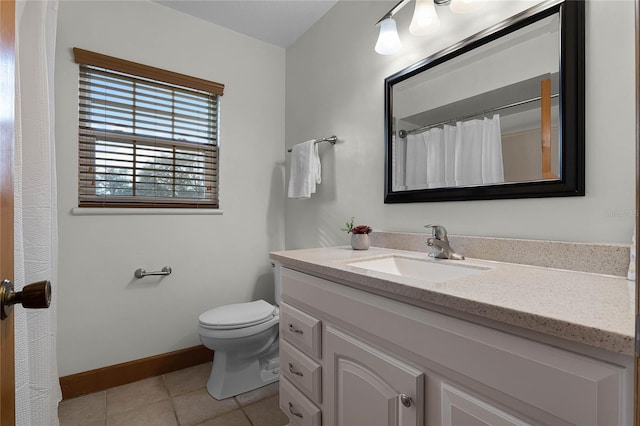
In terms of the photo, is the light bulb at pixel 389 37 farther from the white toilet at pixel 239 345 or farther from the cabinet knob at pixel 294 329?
the white toilet at pixel 239 345

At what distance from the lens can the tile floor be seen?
1516 mm

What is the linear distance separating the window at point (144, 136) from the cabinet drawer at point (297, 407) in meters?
1.36

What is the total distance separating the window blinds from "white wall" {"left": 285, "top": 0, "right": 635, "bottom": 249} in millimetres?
679

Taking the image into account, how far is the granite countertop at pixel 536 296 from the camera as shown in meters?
0.49

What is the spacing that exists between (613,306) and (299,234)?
73.1 inches

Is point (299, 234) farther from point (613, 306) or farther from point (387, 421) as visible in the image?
point (613, 306)

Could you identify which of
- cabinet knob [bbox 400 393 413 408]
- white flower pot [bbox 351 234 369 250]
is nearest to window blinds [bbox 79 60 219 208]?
white flower pot [bbox 351 234 369 250]

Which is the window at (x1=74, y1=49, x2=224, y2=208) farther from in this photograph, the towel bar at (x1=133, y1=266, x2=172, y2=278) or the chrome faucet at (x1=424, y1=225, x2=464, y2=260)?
the chrome faucet at (x1=424, y1=225, x2=464, y2=260)

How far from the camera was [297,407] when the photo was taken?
121 centimetres

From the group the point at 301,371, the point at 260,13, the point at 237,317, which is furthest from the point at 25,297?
the point at 260,13

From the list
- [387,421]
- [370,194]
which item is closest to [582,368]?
[387,421]

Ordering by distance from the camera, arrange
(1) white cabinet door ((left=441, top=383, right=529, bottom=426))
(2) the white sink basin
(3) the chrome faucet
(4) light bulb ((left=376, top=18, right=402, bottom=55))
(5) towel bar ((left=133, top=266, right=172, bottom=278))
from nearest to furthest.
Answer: (1) white cabinet door ((left=441, top=383, right=529, bottom=426)) < (2) the white sink basin < (3) the chrome faucet < (4) light bulb ((left=376, top=18, right=402, bottom=55)) < (5) towel bar ((left=133, top=266, right=172, bottom=278))

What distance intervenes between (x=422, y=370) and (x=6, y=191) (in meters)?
0.95

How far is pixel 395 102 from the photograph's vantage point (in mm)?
1553
